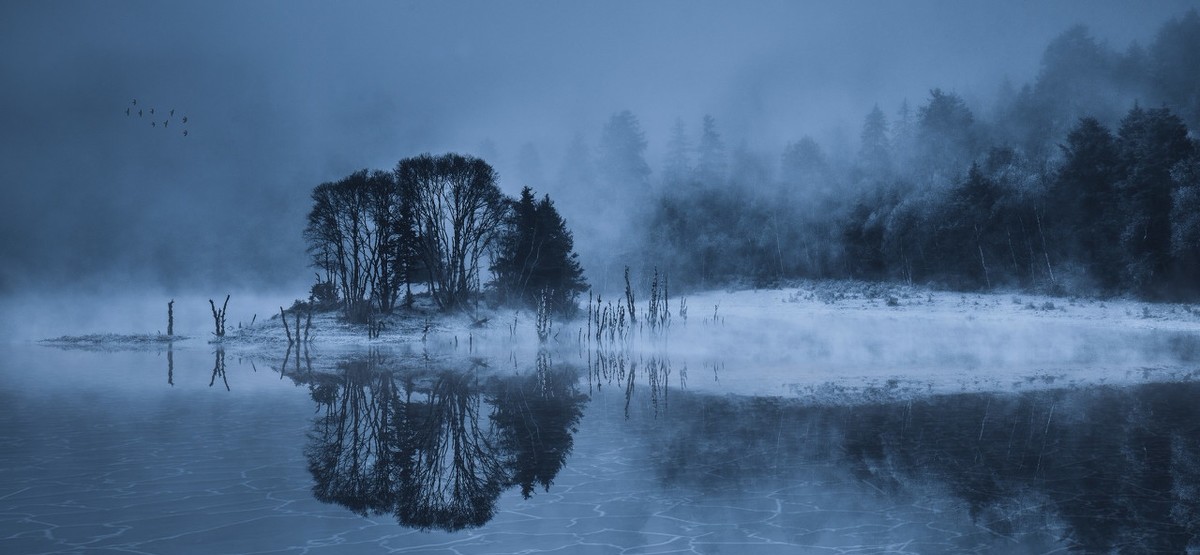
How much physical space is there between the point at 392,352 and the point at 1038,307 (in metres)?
32.2

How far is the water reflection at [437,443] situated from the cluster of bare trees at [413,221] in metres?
28.9

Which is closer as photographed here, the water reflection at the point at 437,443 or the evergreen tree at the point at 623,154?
the water reflection at the point at 437,443

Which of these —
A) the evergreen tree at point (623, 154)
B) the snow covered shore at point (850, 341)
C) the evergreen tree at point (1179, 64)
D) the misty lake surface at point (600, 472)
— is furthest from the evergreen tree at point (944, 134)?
the misty lake surface at point (600, 472)

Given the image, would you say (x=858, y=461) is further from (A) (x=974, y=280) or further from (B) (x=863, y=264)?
(B) (x=863, y=264)

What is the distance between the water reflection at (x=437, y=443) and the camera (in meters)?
9.23

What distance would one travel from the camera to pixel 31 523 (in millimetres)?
8125

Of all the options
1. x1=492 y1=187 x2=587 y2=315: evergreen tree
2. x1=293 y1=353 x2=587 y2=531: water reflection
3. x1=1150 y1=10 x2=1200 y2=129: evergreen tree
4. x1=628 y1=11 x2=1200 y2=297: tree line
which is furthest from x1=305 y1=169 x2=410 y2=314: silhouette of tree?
x1=1150 y1=10 x2=1200 y2=129: evergreen tree

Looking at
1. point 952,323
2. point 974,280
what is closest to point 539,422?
point 952,323

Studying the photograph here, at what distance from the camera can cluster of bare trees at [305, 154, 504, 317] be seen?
4950cm

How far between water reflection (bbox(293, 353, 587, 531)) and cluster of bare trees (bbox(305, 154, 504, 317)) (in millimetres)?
28920

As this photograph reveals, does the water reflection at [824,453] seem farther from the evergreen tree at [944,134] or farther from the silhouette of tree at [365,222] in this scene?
the evergreen tree at [944,134]

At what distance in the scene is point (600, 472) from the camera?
1062 cm

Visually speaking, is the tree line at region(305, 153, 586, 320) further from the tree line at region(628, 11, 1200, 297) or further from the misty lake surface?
the misty lake surface

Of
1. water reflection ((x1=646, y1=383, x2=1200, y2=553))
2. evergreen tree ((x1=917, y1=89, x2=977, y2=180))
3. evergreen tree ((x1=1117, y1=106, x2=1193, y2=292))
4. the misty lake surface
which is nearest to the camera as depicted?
the misty lake surface
